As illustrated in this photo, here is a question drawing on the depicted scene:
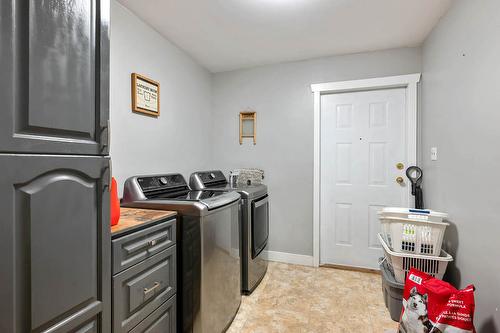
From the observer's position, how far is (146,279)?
1320 millimetres

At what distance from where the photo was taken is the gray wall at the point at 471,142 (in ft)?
4.50

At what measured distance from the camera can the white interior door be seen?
8.93ft

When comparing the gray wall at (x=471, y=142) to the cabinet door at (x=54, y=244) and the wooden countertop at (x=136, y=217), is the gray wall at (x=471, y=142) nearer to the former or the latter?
the wooden countertop at (x=136, y=217)

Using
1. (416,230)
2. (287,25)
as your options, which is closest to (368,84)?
(287,25)

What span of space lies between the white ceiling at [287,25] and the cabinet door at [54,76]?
3.74 feet

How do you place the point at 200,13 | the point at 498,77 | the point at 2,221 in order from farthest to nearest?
the point at 200,13, the point at 498,77, the point at 2,221

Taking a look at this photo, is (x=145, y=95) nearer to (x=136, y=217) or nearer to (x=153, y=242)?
(x=136, y=217)

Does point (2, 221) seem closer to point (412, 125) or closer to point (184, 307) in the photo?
point (184, 307)

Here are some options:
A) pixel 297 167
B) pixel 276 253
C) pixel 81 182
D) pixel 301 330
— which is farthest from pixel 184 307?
pixel 297 167

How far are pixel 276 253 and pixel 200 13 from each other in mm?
2579

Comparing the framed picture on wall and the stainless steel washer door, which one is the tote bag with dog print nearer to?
the stainless steel washer door

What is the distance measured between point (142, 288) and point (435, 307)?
5.11 feet

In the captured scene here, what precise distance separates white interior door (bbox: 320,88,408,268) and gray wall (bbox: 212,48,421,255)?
0.65ft

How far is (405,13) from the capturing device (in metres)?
2.03
